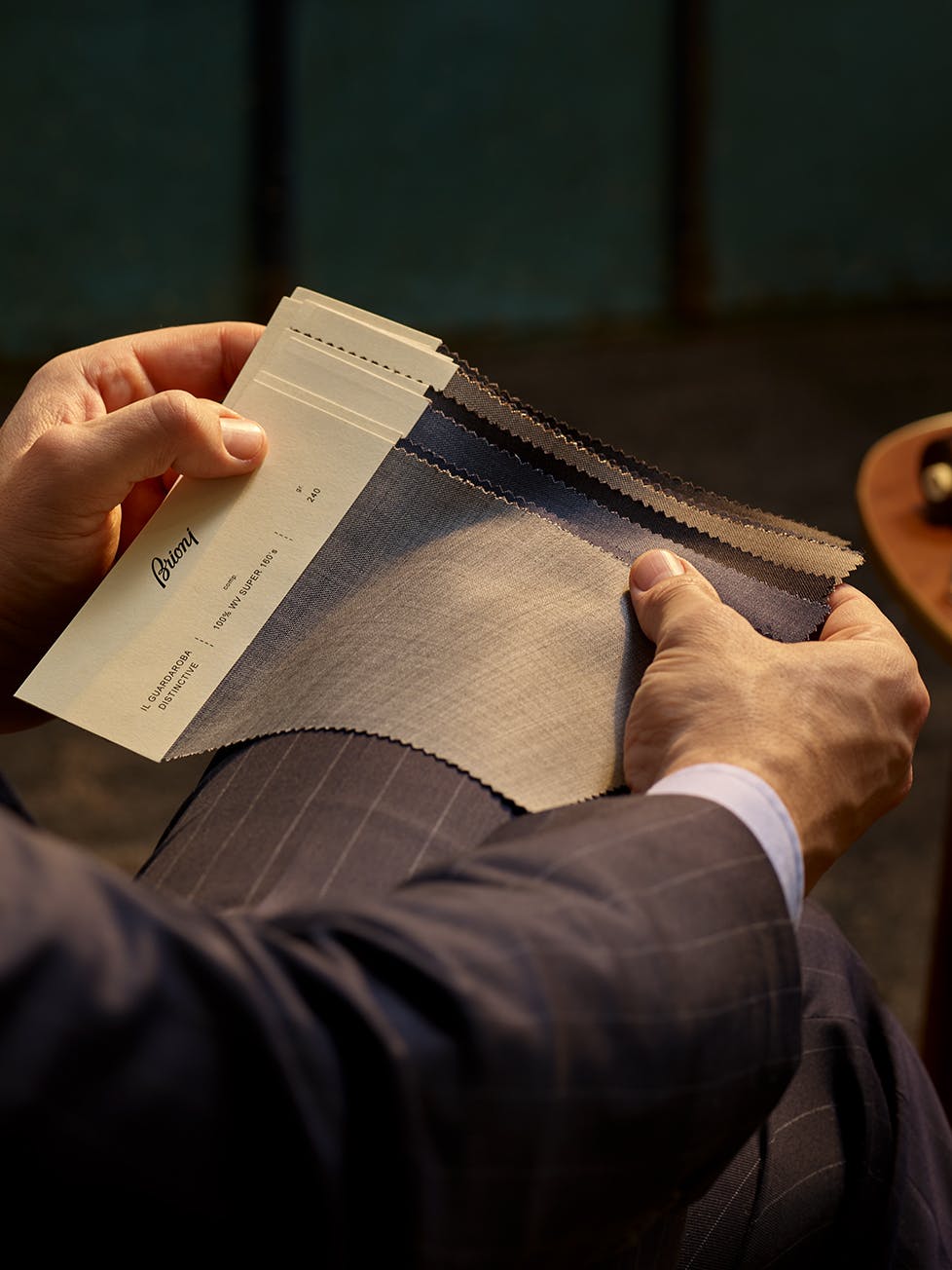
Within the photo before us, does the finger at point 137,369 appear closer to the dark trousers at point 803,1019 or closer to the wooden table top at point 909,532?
the dark trousers at point 803,1019

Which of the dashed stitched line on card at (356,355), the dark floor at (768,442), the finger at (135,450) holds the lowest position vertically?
the dark floor at (768,442)

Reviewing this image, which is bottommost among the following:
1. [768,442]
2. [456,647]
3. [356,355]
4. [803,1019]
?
[768,442]

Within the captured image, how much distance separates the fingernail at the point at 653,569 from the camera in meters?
0.71

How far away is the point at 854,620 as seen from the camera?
710 mm

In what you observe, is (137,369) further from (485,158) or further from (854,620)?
(485,158)

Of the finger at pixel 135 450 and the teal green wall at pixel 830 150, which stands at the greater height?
the finger at pixel 135 450

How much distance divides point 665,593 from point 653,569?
0.09 ft

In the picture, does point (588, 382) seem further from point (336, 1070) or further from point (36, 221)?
point (336, 1070)

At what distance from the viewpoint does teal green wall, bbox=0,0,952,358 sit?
9.97ft

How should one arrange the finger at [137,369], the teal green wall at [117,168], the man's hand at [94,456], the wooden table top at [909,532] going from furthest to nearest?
1. the teal green wall at [117,168]
2. the wooden table top at [909,532]
3. the finger at [137,369]
4. the man's hand at [94,456]

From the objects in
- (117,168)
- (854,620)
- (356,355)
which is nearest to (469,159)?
(117,168)

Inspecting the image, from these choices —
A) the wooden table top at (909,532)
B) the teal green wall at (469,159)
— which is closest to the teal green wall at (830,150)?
the teal green wall at (469,159)

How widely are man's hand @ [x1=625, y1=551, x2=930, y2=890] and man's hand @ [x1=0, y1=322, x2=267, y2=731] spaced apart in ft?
0.87

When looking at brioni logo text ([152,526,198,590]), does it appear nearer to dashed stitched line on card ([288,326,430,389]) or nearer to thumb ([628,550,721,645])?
dashed stitched line on card ([288,326,430,389])
